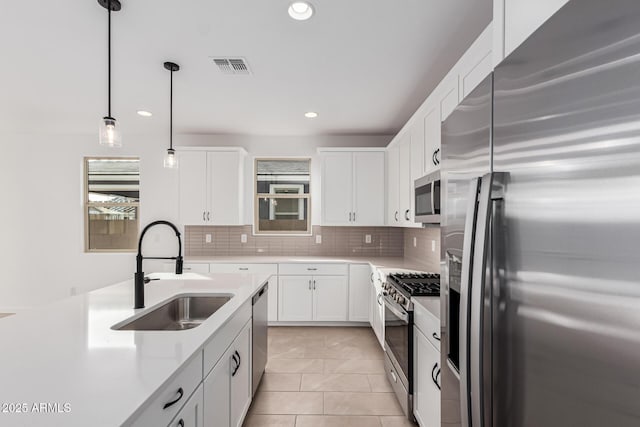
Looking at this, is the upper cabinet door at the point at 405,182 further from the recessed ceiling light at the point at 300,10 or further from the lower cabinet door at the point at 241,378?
the lower cabinet door at the point at 241,378

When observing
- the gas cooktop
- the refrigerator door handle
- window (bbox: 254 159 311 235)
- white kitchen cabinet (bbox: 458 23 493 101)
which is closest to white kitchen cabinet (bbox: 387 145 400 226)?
the gas cooktop

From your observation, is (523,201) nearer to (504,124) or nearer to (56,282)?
(504,124)

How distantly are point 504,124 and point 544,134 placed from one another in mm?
165

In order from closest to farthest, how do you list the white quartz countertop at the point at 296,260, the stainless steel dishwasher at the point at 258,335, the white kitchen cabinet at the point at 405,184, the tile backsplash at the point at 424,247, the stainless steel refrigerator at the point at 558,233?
the stainless steel refrigerator at the point at 558,233, the stainless steel dishwasher at the point at 258,335, the white kitchen cabinet at the point at 405,184, the tile backsplash at the point at 424,247, the white quartz countertop at the point at 296,260

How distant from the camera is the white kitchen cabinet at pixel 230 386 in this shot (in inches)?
58.5

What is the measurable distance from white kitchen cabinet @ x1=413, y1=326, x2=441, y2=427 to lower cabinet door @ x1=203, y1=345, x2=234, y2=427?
1109mm

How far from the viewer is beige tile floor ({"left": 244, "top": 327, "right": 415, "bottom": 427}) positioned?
7.44 feet

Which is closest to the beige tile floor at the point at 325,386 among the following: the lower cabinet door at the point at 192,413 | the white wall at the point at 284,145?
the lower cabinet door at the point at 192,413

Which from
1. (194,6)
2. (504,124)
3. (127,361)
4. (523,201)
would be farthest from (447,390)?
(194,6)

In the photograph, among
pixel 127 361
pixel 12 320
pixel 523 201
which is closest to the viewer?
pixel 523 201

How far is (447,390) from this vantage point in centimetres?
119

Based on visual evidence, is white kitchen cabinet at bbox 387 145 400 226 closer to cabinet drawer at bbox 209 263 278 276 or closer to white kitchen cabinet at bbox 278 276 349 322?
white kitchen cabinet at bbox 278 276 349 322

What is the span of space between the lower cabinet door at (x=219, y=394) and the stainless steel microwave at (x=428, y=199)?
4.78 feet

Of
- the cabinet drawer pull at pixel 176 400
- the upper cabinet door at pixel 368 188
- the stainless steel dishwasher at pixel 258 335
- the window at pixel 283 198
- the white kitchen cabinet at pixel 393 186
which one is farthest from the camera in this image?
the window at pixel 283 198
